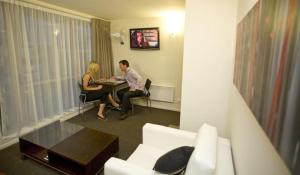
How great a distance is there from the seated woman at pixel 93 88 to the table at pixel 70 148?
1.14m

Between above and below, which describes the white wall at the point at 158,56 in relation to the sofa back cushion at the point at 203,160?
above

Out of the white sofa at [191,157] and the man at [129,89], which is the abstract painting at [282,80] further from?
the man at [129,89]

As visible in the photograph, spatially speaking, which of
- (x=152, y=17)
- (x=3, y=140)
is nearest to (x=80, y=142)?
(x=3, y=140)

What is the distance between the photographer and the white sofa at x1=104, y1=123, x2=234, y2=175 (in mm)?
1120

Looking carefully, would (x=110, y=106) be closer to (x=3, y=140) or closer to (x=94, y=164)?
(x=3, y=140)

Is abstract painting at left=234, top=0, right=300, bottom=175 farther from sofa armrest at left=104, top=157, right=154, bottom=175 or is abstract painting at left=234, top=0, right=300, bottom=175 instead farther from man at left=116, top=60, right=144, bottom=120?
man at left=116, top=60, right=144, bottom=120

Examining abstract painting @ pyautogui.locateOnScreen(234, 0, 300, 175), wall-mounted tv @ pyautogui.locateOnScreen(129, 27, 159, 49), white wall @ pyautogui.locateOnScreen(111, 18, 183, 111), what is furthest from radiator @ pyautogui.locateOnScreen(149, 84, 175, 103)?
abstract painting @ pyautogui.locateOnScreen(234, 0, 300, 175)

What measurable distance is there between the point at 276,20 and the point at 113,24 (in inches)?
174

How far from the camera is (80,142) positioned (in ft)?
7.13

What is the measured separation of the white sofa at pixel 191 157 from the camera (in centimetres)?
112

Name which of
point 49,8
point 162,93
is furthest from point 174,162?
point 49,8

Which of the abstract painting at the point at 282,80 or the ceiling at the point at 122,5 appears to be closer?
the abstract painting at the point at 282,80

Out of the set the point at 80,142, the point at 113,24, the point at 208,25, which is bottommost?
the point at 80,142

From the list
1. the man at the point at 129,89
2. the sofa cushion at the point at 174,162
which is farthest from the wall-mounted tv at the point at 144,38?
the sofa cushion at the point at 174,162
